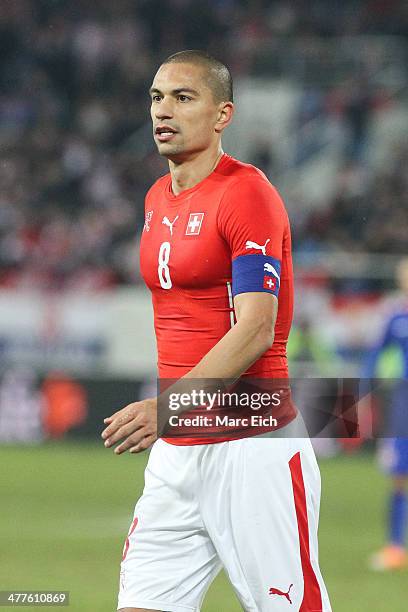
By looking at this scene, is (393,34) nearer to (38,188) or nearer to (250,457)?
(38,188)

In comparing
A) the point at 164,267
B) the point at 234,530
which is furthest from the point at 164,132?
the point at 234,530

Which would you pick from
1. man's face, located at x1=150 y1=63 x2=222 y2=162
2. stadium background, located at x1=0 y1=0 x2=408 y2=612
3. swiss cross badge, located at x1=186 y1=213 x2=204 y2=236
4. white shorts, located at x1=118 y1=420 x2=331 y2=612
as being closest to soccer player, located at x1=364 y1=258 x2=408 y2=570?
stadium background, located at x1=0 y1=0 x2=408 y2=612

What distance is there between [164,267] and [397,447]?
6058 millimetres

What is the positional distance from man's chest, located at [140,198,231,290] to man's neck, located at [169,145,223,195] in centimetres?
9

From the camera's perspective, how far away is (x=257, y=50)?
22172mm

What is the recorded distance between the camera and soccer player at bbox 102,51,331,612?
167 inches

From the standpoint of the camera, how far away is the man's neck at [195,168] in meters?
4.45

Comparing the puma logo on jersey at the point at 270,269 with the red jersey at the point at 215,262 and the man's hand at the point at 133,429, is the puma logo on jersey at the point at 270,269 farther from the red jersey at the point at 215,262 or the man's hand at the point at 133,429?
the man's hand at the point at 133,429

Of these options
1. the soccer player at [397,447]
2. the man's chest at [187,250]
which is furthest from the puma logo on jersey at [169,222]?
the soccer player at [397,447]

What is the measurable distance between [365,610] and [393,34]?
16.6 meters

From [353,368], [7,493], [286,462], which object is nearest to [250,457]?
[286,462]

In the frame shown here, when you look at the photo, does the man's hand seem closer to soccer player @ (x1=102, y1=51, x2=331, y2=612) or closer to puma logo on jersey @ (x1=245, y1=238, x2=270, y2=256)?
soccer player @ (x1=102, y1=51, x2=331, y2=612)

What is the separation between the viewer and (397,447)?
10.1m

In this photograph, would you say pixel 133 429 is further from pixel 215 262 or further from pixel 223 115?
pixel 223 115
